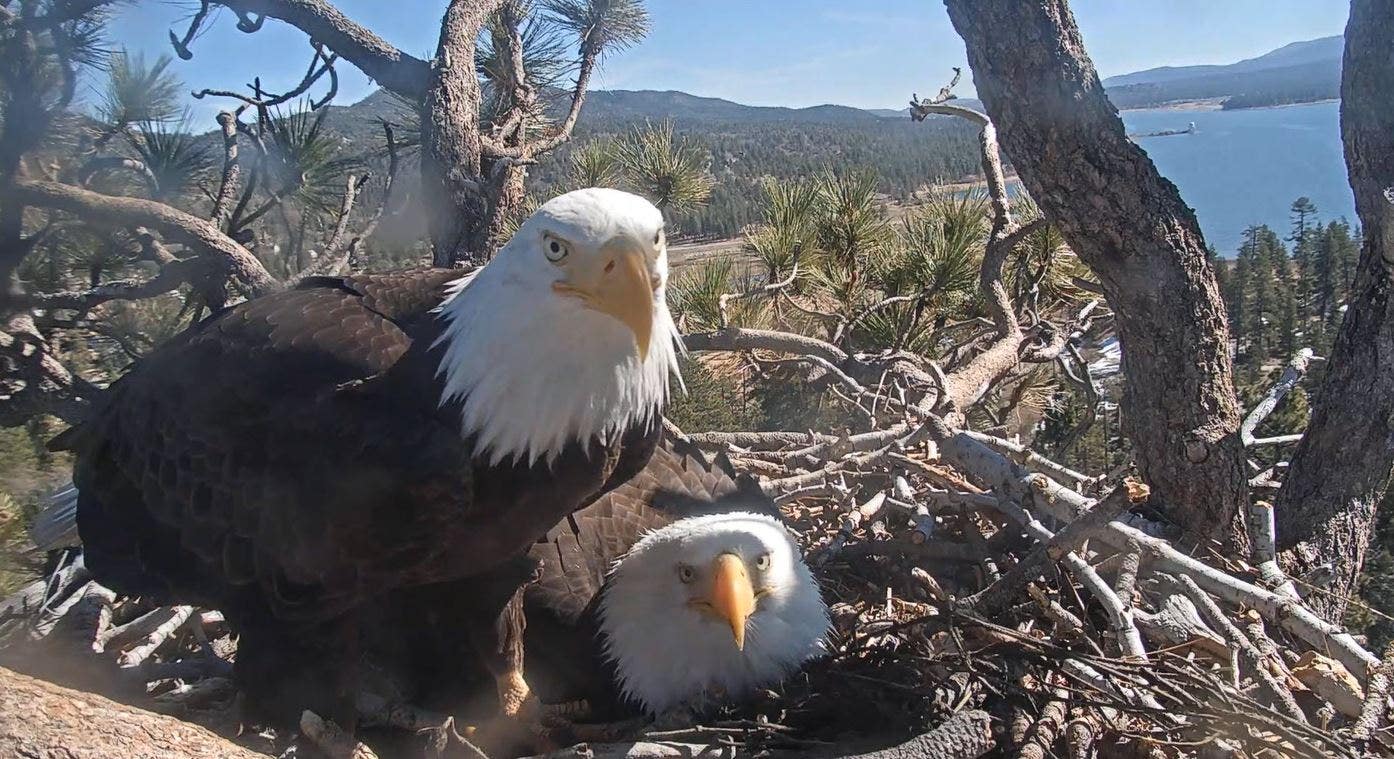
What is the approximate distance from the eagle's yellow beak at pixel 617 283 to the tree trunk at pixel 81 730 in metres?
1.11

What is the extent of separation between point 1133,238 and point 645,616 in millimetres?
1877

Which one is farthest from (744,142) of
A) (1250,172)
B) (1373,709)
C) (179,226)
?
(1250,172)

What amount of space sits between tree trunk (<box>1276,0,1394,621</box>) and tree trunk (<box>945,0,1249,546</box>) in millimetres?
468

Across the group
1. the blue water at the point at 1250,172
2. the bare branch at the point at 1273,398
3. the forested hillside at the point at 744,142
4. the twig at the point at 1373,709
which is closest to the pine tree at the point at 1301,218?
the blue water at the point at 1250,172

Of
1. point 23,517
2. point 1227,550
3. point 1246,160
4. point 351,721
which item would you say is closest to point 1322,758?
point 1227,550

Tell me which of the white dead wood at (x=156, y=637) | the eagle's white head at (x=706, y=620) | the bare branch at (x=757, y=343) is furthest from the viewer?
the bare branch at (x=757, y=343)

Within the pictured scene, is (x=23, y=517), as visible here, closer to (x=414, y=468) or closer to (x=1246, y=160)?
(x=414, y=468)

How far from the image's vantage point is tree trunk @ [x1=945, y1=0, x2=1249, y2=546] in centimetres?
251

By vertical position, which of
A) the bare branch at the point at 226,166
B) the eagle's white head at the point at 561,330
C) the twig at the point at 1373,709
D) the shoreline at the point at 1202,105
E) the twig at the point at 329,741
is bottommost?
the twig at the point at 1373,709

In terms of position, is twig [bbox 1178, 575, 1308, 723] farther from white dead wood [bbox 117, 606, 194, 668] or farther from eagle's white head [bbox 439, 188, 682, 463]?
white dead wood [bbox 117, 606, 194, 668]

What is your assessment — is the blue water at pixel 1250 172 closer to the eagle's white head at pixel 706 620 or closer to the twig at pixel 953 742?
the eagle's white head at pixel 706 620

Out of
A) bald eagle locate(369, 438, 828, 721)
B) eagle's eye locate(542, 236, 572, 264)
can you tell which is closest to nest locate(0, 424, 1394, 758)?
bald eagle locate(369, 438, 828, 721)

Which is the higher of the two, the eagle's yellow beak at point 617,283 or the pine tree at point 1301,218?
the eagle's yellow beak at point 617,283

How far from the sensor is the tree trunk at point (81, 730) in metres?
1.25
